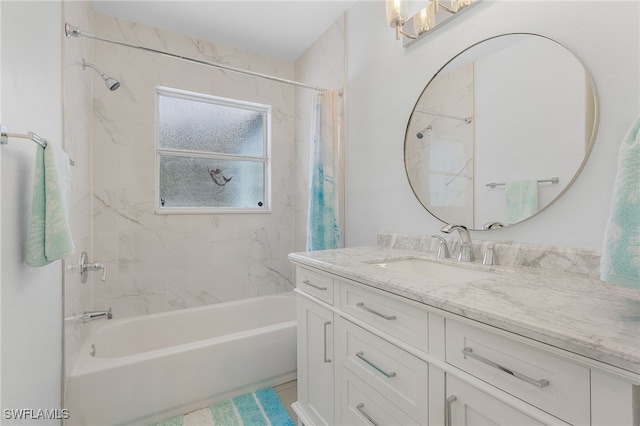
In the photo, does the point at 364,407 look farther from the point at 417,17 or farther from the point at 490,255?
the point at 417,17

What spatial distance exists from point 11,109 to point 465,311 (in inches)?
48.9

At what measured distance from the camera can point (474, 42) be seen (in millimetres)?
1369

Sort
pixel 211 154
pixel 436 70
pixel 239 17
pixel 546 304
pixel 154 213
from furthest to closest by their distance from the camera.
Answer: pixel 211 154
pixel 154 213
pixel 239 17
pixel 436 70
pixel 546 304

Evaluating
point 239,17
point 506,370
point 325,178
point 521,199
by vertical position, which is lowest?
point 506,370

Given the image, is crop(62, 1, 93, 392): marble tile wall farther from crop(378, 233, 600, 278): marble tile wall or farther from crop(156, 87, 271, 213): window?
crop(378, 233, 600, 278): marble tile wall

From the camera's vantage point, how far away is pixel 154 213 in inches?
92.7

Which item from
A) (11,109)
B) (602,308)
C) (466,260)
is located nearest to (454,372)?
(602,308)

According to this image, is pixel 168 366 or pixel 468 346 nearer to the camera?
pixel 468 346

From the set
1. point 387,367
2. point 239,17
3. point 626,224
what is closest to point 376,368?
point 387,367

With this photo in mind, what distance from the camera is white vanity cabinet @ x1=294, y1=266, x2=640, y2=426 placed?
544 mm

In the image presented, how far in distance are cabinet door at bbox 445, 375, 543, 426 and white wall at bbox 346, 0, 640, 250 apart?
0.69 m

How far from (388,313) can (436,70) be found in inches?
49.3

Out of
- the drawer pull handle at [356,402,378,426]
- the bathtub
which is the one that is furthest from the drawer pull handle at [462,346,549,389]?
the bathtub

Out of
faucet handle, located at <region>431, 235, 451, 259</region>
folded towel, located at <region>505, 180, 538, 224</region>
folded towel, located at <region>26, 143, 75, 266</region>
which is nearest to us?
folded towel, located at <region>26, 143, 75, 266</region>
